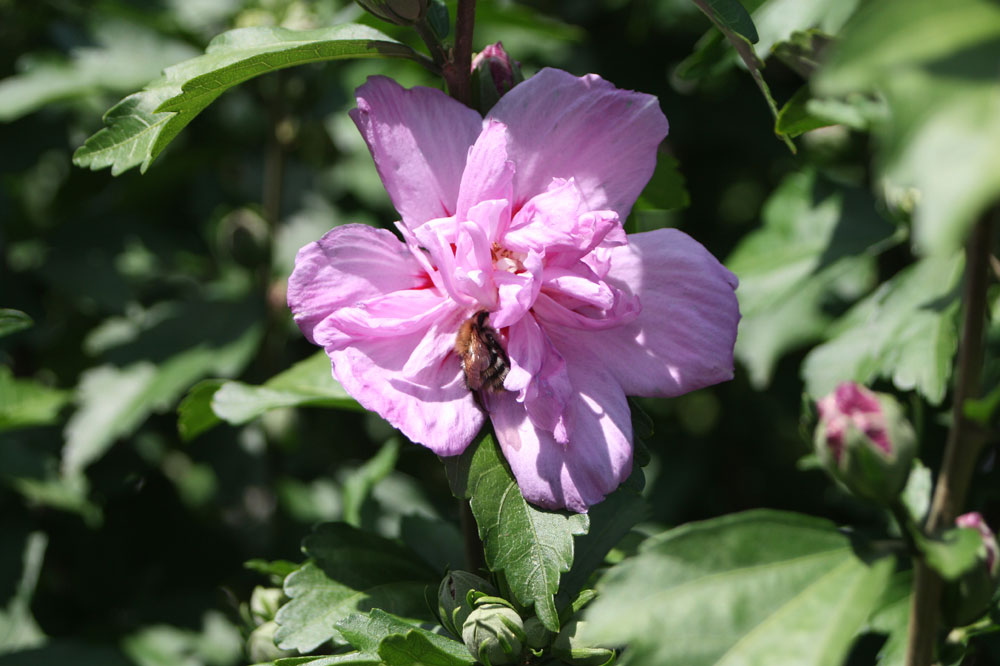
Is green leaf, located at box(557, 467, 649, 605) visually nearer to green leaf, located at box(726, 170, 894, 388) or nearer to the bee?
the bee

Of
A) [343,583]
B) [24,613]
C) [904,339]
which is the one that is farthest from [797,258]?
[24,613]

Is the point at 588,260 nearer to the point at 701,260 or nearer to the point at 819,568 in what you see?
the point at 701,260

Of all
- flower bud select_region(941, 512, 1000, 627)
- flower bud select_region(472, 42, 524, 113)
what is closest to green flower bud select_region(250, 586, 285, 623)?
flower bud select_region(472, 42, 524, 113)

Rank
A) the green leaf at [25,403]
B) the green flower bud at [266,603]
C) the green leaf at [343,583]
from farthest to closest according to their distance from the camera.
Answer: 1. the green leaf at [25,403]
2. the green flower bud at [266,603]
3. the green leaf at [343,583]

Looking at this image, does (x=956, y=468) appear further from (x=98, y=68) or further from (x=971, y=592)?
(x=98, y=68)

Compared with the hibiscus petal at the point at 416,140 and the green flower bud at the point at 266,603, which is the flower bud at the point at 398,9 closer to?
the hibiscus petal at the point at 416,140

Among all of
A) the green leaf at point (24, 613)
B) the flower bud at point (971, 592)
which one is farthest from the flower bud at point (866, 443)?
the green leaf at point (24, 613)

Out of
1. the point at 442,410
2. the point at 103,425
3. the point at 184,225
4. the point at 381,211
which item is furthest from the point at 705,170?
the point at 442,410
